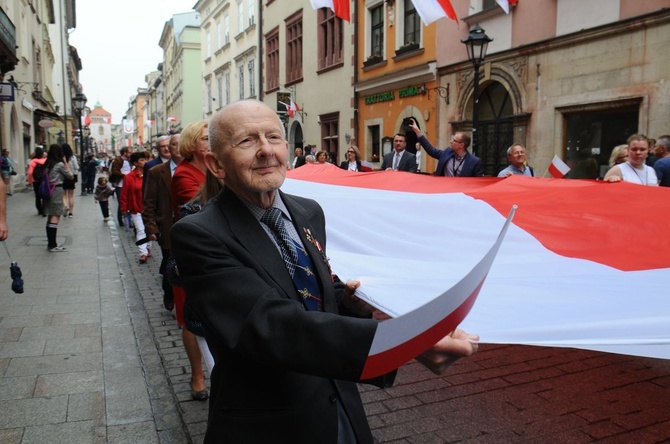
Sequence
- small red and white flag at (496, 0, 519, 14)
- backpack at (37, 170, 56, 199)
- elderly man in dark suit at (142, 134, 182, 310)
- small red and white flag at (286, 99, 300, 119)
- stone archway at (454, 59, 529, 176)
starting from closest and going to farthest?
elderly man in dark suit at (142, 134, 182, 310) → backpack at (37, 170, 56, 199) → small red and white flag at (496, 0, 519, 14) → stone archway at (454, 59, 529, 176) → small red and white flag at (286, 99, 300, 119)

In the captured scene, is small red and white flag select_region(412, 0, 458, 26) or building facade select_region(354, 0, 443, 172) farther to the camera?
building facade select_region(354, 0, 443, 172)

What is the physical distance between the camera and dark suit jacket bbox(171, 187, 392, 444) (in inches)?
55.3

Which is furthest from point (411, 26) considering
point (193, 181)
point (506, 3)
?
point (193, 181)

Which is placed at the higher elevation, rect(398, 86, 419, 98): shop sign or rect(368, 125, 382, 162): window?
rect(398, 86, 419, 98): shop sign

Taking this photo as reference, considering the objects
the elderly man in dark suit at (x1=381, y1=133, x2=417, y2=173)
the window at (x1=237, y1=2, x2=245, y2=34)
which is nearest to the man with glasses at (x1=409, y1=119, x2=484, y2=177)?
the elderly man in dark suit at (x1=381, y1=133, x2=417, y2=173)

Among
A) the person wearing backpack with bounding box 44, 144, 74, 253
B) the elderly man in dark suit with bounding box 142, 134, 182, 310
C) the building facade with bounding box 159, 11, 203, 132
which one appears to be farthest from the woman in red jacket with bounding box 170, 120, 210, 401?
the building facade with bounding box 159, 11, 203, 132

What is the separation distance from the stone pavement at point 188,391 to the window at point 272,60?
84.9ft

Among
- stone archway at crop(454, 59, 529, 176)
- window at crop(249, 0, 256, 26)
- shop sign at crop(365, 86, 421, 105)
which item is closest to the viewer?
stone archway at crop(454, 59, 529, 176)

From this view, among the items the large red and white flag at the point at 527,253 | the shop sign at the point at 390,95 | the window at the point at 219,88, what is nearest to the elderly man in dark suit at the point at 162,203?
the large red and white flag at the point at 527,253

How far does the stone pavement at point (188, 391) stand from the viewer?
12.0 feet

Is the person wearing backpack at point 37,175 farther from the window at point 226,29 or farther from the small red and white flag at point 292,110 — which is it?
the window at point 226,29

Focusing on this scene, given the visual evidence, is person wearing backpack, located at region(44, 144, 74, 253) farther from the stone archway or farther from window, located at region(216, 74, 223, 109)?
window, located at region(216, 74, 223, 109)

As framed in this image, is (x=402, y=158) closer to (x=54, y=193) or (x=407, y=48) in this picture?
(x=54, y=193)

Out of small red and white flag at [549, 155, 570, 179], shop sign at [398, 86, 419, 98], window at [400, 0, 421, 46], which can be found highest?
window at [400, 0, 421, 46]
